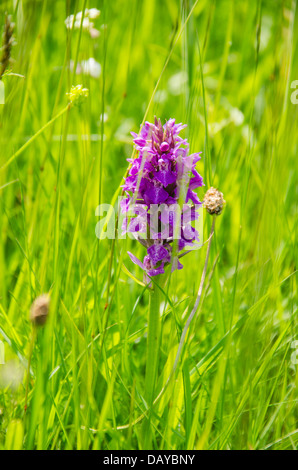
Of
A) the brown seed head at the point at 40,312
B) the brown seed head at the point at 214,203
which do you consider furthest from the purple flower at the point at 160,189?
the brown seed head at the point at 40,312

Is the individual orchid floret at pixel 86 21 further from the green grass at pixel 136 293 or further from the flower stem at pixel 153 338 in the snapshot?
the flower stem at pixel 153 338

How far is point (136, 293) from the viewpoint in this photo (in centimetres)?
178

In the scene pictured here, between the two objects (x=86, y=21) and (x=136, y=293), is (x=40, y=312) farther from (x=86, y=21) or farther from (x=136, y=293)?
(x=86, y=21)

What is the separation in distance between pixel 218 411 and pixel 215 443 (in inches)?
4.2

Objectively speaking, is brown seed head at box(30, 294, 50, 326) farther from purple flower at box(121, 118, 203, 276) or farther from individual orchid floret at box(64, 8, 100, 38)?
individual orchid floret at box(64, 8, 100, 38)

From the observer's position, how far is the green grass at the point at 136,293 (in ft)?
3.88

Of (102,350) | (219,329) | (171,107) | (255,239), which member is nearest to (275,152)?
(255,239)

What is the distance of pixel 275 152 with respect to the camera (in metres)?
1.29

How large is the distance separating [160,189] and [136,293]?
27.8 inches

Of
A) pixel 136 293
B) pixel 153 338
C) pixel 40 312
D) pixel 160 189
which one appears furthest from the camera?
pixel 136 293

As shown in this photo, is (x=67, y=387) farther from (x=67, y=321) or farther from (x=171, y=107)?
(x=171, y=107)

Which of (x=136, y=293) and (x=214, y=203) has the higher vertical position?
(x=214, y=203)

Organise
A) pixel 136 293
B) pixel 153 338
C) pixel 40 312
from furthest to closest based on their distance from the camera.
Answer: pixel 136 293
pixel 153 338
pixel 40 312

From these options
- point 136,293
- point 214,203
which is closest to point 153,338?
point 214,203
